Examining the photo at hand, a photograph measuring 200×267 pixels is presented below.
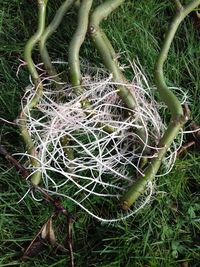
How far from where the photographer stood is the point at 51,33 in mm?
1212

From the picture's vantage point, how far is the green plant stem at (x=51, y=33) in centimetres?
120

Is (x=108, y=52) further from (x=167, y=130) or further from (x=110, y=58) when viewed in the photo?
(x=167, y=130)

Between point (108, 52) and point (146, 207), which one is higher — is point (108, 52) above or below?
above

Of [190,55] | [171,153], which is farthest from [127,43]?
Result: [171,153]

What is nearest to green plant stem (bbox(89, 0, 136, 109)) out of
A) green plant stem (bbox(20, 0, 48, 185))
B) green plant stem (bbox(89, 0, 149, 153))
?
green plant stem (bbox(89, 0, 149, 153))

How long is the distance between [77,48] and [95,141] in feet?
0.71

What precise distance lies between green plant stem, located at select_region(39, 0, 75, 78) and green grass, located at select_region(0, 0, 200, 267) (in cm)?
10

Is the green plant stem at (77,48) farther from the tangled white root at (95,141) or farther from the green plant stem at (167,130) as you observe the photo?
the green plant stem at (167,130)

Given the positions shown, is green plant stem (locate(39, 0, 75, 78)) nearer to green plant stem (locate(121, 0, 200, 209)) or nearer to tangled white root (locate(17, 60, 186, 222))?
tangled white root (locate(17, 60, 186, 222))

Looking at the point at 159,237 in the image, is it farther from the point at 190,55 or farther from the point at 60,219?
the point at 190,55

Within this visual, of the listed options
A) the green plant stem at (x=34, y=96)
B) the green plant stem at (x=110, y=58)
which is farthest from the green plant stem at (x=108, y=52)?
the green plant stem at (x=34, y=96)

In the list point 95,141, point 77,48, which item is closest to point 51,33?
point 77,48

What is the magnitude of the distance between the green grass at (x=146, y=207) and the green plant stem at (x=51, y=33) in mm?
104

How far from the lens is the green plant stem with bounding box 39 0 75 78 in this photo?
1.20 meters
